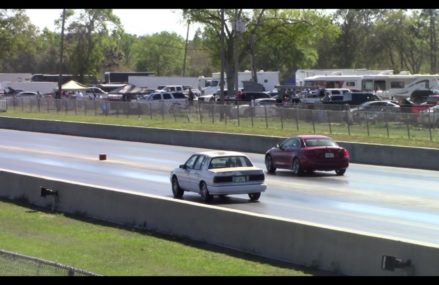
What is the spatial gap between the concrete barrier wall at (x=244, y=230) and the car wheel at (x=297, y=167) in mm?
9637

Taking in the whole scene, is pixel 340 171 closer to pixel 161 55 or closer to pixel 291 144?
pixel 291 144

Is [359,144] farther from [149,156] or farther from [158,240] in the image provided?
[158,240]

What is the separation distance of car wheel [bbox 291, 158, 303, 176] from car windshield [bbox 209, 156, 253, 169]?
6950 mm

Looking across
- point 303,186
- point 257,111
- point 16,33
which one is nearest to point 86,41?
point 16,33

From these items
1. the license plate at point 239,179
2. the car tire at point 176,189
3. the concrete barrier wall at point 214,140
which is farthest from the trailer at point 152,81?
the license plate at point 239,179

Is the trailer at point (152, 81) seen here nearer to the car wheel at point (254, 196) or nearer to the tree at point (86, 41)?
the tree at point (86, 41)

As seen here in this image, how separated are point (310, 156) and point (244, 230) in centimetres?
1351

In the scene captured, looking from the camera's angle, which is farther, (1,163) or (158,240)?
(1,163)

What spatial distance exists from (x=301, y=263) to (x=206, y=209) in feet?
10.6

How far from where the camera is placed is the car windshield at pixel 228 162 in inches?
822

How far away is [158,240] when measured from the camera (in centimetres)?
1561

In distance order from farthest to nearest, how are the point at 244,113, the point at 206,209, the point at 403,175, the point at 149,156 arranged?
the point at 244,113
the point at 149,156
the point at 403,175
the point at 206,209

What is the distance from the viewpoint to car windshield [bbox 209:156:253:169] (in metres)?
20.9
